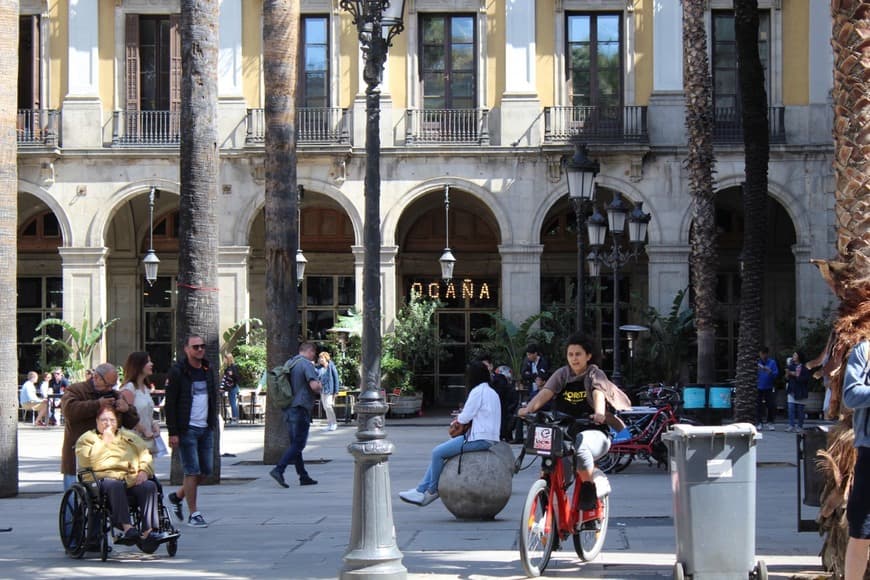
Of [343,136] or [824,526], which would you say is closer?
[824,526]

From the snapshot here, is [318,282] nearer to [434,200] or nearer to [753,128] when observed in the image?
[434,200]

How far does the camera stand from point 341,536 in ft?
39.2

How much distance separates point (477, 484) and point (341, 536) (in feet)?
4.55

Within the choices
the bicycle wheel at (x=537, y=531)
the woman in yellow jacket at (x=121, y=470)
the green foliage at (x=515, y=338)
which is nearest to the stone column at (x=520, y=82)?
the green foliage at (x=515, y=338)

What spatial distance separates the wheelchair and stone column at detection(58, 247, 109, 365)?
75.6ft

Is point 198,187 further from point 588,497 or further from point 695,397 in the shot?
point 588,497

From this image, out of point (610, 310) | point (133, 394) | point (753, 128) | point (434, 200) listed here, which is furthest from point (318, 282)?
point (133, 394)

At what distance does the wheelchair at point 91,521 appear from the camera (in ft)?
34.8

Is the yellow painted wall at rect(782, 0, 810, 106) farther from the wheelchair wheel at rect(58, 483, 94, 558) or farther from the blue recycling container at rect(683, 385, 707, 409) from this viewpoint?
the wheelchair wheel at rect(58, 483, 94, 558)

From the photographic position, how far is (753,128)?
19.3m

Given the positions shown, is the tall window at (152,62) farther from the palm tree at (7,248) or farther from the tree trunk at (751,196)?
the tree trunk at (751,196)

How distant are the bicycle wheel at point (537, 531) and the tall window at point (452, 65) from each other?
81.2 ft

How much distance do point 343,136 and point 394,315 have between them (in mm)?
4624

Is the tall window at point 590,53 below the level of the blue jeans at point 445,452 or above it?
above
